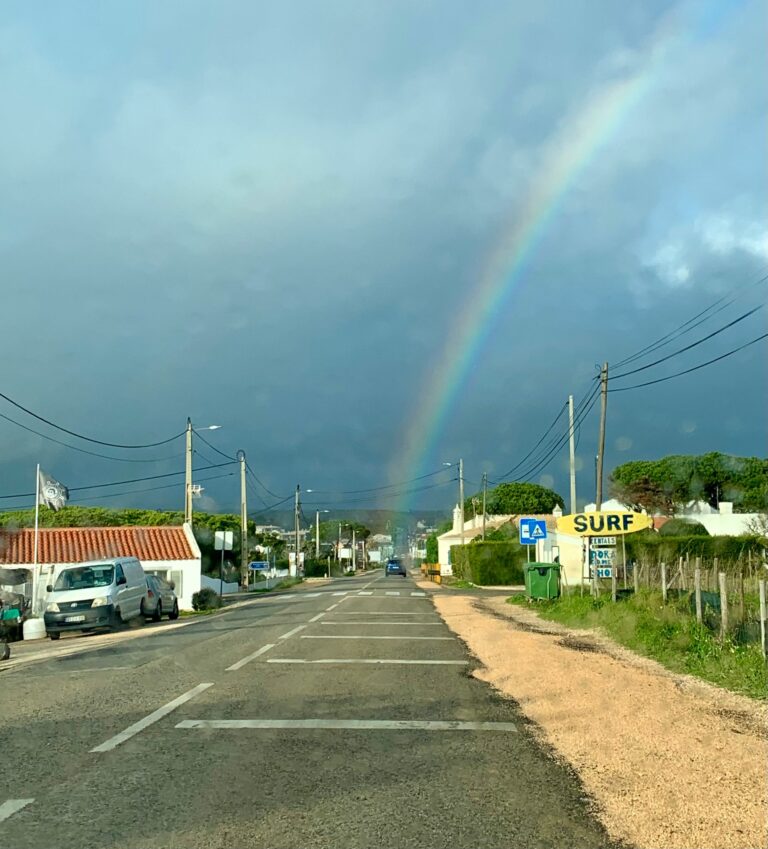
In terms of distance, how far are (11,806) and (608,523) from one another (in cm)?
2109

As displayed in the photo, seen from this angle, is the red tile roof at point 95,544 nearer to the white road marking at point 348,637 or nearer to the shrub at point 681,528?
the white road marking at point 348,637

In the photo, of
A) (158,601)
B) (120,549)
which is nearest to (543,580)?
(158,601)

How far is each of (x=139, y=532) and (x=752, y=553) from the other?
28.5 meters

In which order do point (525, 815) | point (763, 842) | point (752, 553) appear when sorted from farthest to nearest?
Result: point (752, 553) → point (525, 815) → point (763, 842)

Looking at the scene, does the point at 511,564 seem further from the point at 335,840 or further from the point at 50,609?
the point at 335,840

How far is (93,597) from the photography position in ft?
77.3

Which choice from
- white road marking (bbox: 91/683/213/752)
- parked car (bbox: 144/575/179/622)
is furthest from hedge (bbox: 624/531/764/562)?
white road marking (bbox: 91/683/213/752)

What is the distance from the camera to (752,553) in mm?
35594

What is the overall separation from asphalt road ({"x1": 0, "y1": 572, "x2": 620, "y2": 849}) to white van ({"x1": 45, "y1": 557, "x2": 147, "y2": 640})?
983cm

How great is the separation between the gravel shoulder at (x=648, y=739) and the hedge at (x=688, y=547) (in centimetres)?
2541

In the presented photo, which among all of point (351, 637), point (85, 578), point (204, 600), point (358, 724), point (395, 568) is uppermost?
point (85, 578)

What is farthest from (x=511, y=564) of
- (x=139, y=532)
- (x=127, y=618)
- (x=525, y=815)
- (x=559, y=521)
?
(x=525, y=815)

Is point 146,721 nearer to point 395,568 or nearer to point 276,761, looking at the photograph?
point 276,761

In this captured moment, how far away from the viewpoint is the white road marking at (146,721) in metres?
7.84
